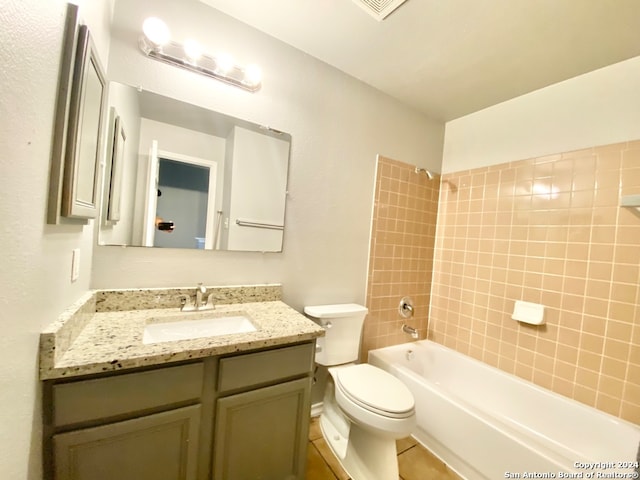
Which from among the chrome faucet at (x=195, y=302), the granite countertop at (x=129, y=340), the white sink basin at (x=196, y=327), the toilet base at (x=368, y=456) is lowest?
the toilet base at (x=368, y=456)

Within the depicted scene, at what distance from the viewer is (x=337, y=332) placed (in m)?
1.64

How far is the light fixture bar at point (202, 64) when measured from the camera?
1.19 m

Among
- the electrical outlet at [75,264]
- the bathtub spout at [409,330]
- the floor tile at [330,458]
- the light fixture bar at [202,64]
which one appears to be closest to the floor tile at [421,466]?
the floor tile at [330,458]

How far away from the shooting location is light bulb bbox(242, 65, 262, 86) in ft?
4.49

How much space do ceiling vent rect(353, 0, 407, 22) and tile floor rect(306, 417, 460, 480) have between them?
2310 millimetres

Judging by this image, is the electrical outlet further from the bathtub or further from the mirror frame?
the bathtub

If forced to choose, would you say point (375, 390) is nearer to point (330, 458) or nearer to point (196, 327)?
point (330, 458)

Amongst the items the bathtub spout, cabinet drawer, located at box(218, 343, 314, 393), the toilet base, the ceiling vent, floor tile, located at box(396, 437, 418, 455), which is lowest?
floor tile, located at box(396, 437, 418, 455)

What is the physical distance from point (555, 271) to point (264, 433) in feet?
6.34

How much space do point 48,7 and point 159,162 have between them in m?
0.66

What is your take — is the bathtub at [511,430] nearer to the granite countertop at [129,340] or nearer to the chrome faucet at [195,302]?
the granite countertop at [129,340]

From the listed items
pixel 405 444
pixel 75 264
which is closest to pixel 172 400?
pixel 75 264

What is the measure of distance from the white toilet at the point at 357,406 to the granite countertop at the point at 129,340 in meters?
0.44

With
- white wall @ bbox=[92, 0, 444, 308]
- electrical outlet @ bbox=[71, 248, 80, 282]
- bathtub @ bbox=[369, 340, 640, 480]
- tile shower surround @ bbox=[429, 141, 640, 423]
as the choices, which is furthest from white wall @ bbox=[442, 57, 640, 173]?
electrical outlet @ bbox=[71, 248, 80, 282]
